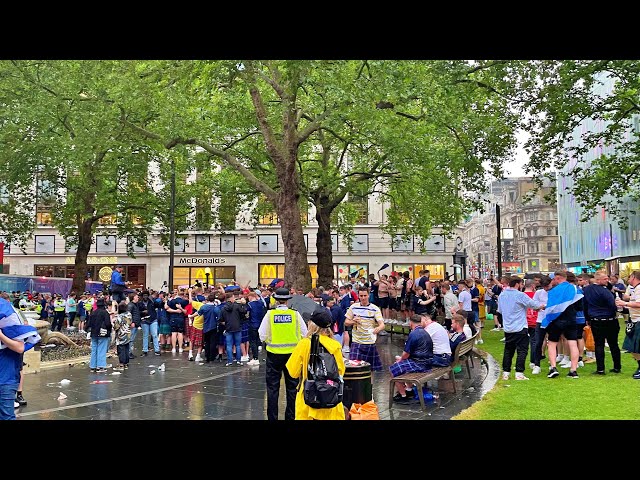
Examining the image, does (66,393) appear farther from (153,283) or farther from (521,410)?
(153,283)

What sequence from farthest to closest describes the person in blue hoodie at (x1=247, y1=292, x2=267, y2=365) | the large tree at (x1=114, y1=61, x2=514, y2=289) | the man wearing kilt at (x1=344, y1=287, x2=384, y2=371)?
the large tree at (x1=114, y1=61, x2=514, y2=289) → the person in blue hoodie at (x1=247, y1=292, x2=267, y2=365) → the man wearing kilt at (x1=344, y1=287, x2=384, y2=371)

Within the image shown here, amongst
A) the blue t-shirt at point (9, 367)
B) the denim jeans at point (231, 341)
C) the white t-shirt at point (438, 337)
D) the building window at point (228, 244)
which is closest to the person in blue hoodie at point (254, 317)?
the denim jeans at point (231, 341)

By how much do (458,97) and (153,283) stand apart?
1322 inches

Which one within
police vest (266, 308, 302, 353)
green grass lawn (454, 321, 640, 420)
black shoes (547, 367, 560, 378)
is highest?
police vest (266, 308, 302, 353)

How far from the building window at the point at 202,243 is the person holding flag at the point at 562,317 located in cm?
3964

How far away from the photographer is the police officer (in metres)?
7.58

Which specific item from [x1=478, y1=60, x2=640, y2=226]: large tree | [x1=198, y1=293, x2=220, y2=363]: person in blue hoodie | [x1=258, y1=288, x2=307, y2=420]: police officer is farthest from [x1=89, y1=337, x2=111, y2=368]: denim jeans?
[x1=478, y1=60, x2=640, y2=226]: large tree

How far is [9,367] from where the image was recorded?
6.07m

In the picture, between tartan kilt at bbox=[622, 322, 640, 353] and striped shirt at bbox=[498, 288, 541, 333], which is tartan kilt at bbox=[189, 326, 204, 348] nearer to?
striped shirt at bbox=[498, 288, 541, 333]

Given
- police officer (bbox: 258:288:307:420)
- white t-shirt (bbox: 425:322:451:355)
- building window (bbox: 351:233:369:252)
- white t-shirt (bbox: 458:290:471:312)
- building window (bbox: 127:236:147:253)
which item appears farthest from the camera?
building window (bbox: 351:233:369:252)

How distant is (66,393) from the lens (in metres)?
10.6

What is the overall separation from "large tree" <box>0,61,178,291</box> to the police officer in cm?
1442

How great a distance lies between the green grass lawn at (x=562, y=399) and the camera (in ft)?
25.4
